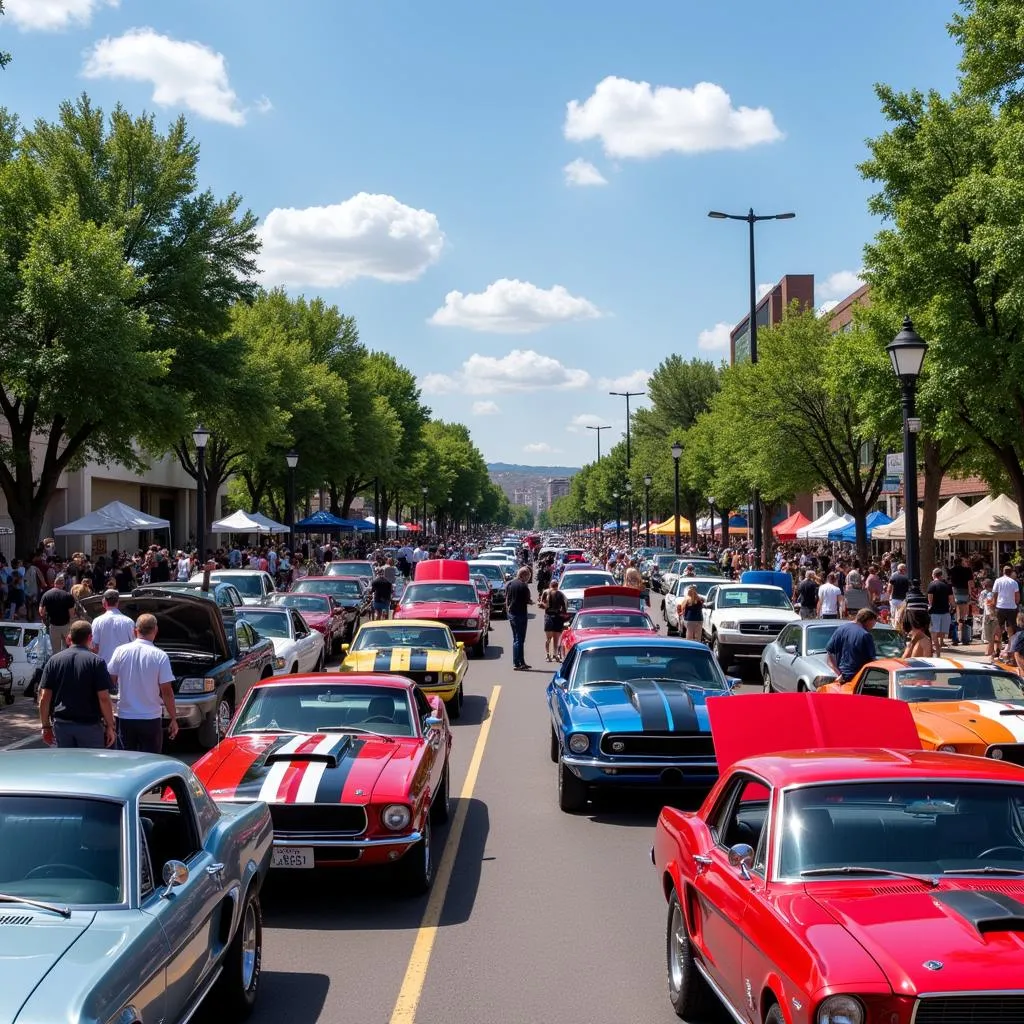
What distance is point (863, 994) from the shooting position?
13.4ft

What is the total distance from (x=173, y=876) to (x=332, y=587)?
23238 millimetres

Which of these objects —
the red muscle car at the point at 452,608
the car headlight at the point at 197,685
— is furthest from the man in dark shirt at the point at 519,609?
the car headlight at the point at 197,685

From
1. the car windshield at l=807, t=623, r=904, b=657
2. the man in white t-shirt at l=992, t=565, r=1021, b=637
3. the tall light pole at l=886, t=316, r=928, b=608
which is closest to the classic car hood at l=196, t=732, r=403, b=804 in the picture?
the car windshield at l=807, t=623, r=904, b=657

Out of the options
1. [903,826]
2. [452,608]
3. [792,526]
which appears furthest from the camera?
[792,526]

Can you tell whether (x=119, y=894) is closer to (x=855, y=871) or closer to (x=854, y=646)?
(x=855, y=871)

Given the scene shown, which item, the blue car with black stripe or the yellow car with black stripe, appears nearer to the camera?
the blue car with black stripe

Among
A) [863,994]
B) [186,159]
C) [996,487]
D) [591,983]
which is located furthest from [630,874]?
[186,159]

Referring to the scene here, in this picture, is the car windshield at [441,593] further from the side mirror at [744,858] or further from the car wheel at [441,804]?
the side mirror at [744,858]

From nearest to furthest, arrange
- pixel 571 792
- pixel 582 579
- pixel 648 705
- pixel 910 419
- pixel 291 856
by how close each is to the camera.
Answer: pixel 291 856 → pixel 571 792 → pixel 648 705 → pixel 910 419 → pixel 582 579

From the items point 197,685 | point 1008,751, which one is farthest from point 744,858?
point 197,685

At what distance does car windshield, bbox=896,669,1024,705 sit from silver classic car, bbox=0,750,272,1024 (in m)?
7.87

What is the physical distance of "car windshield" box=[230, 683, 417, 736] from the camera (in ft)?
31.9

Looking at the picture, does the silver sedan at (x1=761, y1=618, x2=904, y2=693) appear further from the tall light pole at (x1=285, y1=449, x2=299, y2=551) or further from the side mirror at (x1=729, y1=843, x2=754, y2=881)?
the tall light pole at (x1=285, y1=449, x2=299, y2=551)

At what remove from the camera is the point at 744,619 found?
22.9 m
